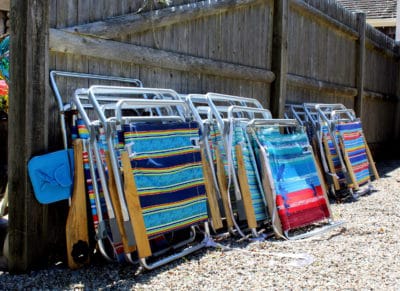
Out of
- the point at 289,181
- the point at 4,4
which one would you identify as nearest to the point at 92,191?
the point at 289,181

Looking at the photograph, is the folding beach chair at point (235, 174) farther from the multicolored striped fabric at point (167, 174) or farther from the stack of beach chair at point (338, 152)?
the stack of beach chair at point (338, 152)

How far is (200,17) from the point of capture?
538cm

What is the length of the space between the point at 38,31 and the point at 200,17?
2214 mm

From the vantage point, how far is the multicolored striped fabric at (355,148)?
6.90 meters

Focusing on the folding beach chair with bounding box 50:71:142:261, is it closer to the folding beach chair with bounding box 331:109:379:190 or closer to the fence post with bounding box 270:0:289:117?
the fence post with bounding box 270:0:289:117

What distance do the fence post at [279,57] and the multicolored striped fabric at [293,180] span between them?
Result: 168 cm

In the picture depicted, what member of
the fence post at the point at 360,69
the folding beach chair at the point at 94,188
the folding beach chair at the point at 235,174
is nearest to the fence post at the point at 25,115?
the folding beach chair at the point at 94,188

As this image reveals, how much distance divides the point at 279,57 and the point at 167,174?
11.8 feet

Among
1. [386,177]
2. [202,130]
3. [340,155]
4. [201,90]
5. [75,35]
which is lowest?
[386,177]

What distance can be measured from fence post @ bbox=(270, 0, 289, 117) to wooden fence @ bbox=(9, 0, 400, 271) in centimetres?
1

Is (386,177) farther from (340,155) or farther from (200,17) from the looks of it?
(200,17)

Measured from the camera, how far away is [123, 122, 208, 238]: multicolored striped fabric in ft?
11.4

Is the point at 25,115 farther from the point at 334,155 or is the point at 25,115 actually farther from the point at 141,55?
the point at 334,155

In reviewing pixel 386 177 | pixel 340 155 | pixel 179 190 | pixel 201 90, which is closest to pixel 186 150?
pixel 179 190
